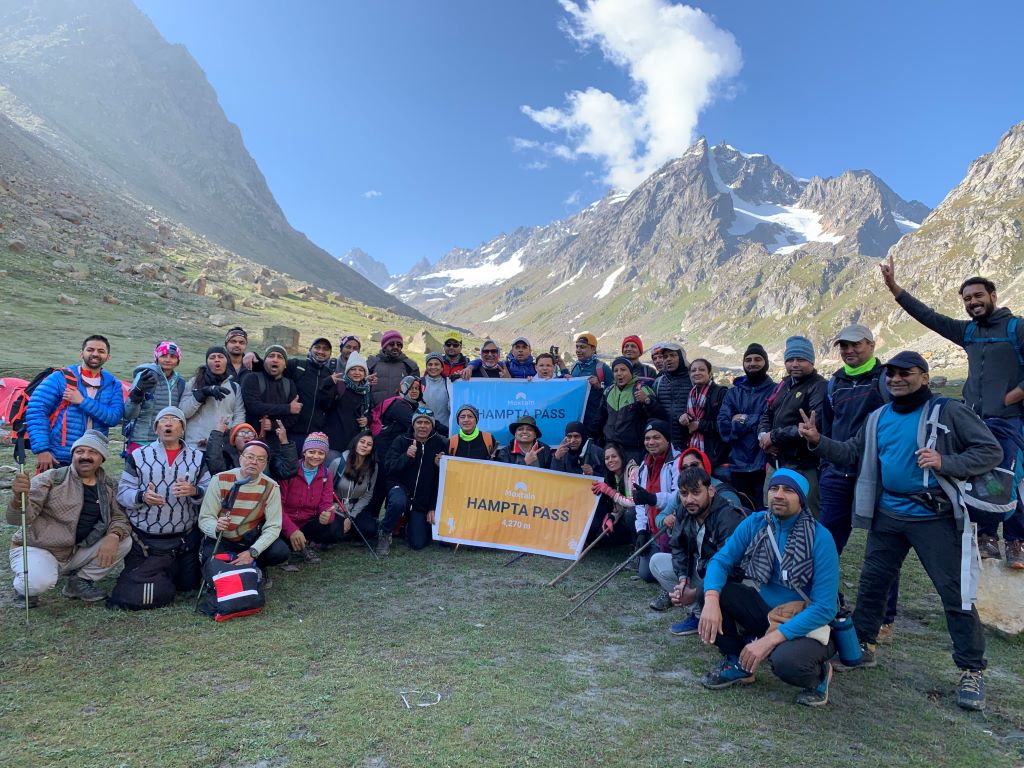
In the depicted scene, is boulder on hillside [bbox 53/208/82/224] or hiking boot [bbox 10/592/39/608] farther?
boulder on hillside [bbox 53/208/82/224]

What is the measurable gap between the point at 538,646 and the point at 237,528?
3.65m

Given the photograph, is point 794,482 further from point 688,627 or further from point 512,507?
point 512,507

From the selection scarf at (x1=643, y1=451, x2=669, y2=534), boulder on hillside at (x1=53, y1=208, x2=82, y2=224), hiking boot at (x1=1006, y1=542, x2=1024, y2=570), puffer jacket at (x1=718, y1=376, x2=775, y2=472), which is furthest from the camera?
boulder on hillside at (x1=53, y1=208, x2=82, y2=224)

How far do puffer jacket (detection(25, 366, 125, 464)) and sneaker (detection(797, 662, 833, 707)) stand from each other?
7997 millimetres

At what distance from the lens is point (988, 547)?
6418 mm

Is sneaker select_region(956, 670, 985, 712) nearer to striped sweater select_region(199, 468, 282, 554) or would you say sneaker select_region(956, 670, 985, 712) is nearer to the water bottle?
the water bottle

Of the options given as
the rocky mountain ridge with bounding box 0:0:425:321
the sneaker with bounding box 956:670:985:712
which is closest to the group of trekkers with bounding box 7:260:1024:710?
the sneaker with bounding box 956:670:985:712

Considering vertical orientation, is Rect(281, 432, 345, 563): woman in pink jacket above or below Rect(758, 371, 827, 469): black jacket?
below

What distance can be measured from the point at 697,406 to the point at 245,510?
586cm

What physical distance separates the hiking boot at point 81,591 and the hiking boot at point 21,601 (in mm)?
269

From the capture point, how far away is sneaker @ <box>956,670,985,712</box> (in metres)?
4.43

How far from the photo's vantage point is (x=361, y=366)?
903cm

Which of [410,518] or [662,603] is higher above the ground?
[410,518]

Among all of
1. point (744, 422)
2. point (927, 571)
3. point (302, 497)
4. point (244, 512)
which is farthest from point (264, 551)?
point (927, 571)
